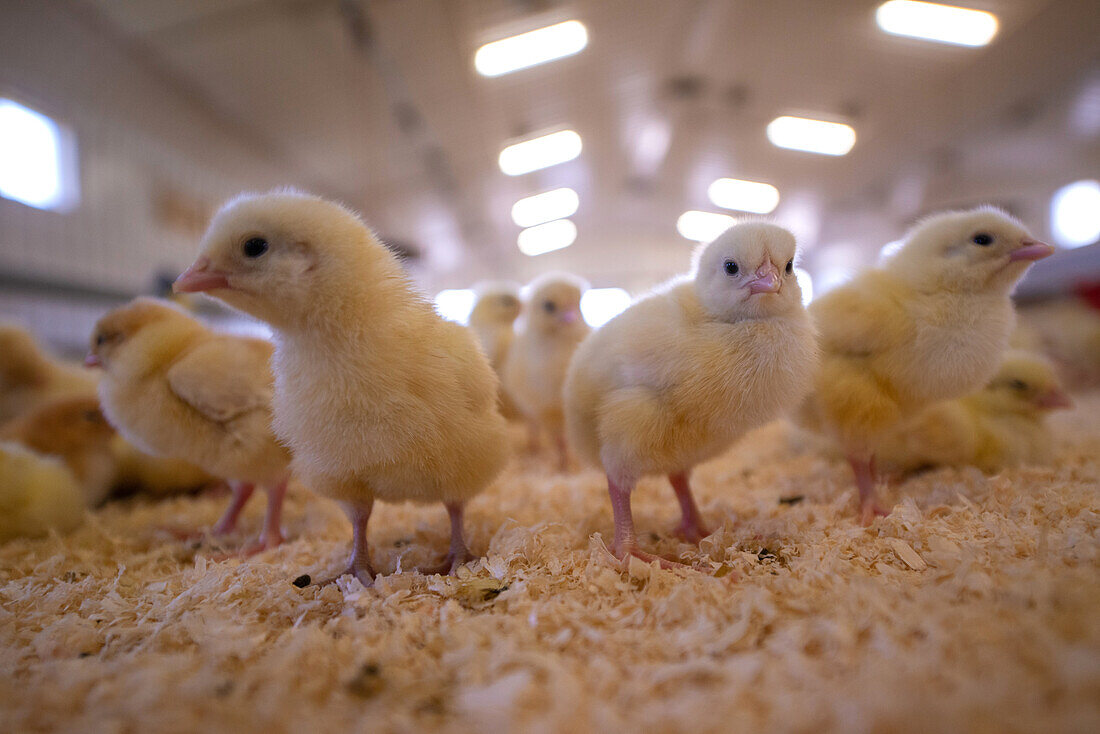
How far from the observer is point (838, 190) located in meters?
5.88

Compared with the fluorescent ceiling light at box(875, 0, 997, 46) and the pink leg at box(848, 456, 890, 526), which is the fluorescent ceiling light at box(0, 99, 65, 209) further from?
the fluorescent ceiling light at box(875, 0, 997, 46)

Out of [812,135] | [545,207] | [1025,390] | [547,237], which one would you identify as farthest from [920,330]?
[547,237]

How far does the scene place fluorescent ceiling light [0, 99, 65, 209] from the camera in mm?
3051

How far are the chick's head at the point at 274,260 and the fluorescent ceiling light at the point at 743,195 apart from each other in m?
5.62

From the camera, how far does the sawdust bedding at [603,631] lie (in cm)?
69

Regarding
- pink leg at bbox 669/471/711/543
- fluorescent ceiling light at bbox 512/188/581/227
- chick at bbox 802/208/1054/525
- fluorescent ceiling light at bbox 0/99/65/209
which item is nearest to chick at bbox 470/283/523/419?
pink leg at bbox 669/471/711/543

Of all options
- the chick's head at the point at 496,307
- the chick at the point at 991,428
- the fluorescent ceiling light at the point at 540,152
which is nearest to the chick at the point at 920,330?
the chick at the point at 991,428

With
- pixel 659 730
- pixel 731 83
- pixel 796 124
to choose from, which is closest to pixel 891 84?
pixel 796 124

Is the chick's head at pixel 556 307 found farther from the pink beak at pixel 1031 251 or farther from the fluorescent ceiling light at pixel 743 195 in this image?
the fluorescent ceiling light at pixel 743 195

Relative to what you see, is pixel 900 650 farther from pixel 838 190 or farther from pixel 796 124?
pixel 838 190

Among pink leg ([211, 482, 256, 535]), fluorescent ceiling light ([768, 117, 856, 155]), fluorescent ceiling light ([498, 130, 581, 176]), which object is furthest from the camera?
fluorescent ceiling light ([498, 130, 581, 176])

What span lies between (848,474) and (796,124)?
160 inches

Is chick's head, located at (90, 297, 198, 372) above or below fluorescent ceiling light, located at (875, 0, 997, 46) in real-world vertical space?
below

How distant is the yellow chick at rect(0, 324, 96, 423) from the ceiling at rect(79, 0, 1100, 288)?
185 cm
